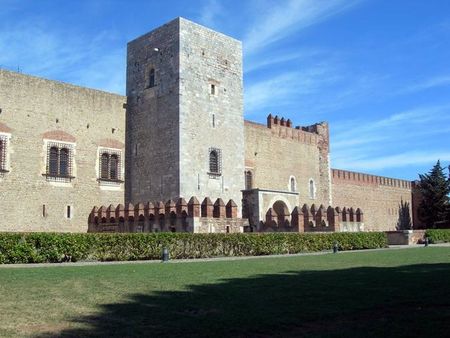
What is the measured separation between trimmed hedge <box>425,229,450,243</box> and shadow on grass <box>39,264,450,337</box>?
91.4 ft

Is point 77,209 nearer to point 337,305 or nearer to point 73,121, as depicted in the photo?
point 73,121

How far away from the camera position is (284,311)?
753cm

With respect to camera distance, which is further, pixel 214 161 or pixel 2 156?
pixel 214 161

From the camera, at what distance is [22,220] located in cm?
2267

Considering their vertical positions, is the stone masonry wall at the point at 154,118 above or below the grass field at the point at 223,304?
above

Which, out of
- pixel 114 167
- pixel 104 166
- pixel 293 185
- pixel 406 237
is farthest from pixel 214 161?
pixel 406 237

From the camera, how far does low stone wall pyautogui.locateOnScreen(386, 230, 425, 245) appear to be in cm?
3512

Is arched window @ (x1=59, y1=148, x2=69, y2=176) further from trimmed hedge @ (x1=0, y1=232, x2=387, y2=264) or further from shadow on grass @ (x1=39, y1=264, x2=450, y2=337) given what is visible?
shadow on grass @ (x1=39, y1=264, x2=450, y2=337)

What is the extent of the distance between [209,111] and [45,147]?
8.17 m

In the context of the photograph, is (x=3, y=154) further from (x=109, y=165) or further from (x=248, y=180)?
(x=248, y=180)

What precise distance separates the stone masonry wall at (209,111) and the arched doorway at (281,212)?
7.95 ft

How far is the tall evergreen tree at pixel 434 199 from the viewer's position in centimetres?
5312

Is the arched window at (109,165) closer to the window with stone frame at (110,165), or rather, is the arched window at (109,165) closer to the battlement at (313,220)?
the window with stone frame at (110,165)

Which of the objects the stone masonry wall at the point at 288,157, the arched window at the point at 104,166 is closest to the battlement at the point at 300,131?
the stone masonry wall at the point at 288,157
